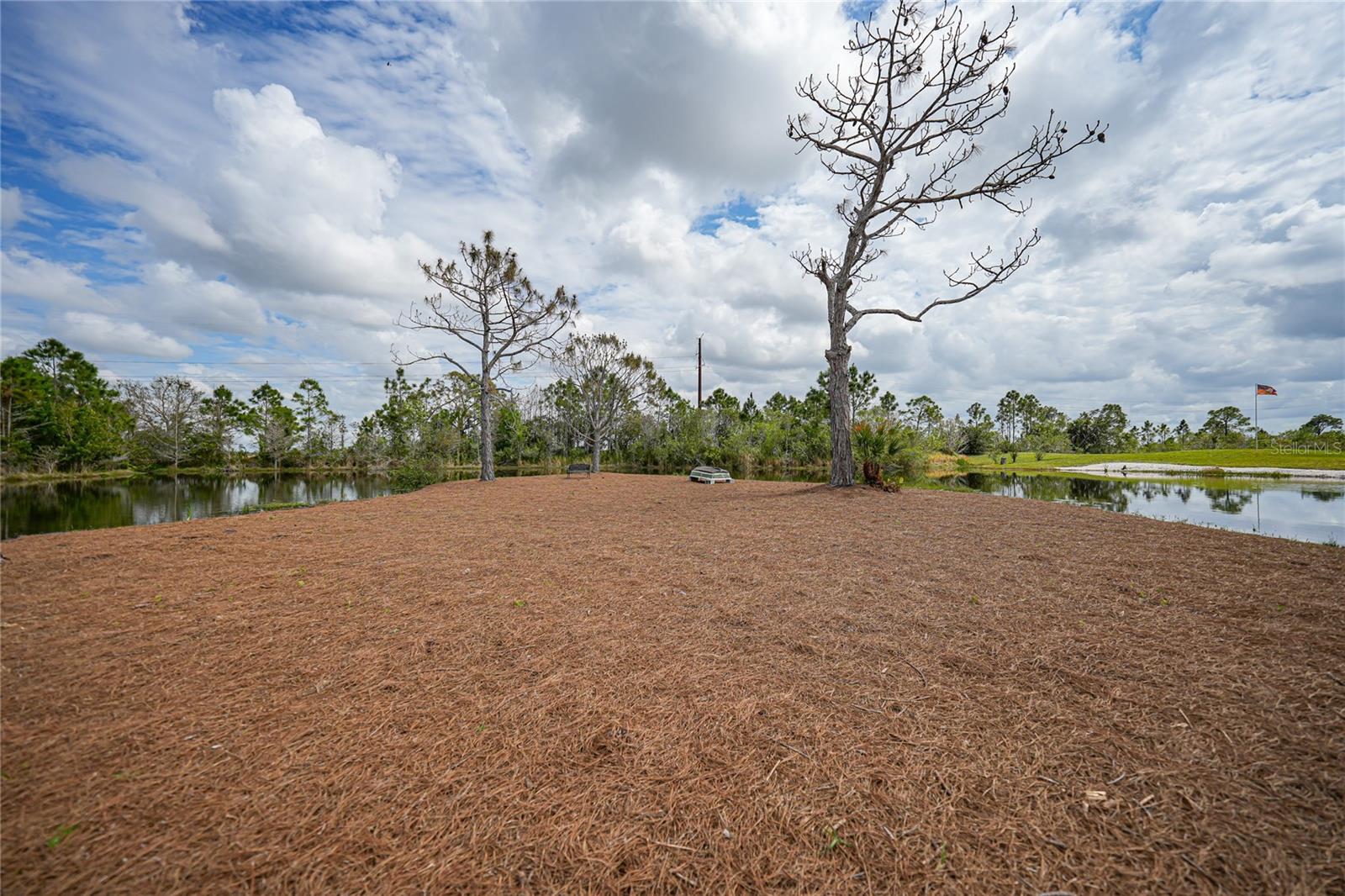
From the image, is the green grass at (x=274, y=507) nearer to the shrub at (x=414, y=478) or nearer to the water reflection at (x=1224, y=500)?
the shrub at (x=414, y=478)

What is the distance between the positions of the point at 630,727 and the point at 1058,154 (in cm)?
1558

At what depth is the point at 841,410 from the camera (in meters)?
13.2

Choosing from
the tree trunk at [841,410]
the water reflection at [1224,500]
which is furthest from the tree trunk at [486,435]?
the water reflection at [1224,500]

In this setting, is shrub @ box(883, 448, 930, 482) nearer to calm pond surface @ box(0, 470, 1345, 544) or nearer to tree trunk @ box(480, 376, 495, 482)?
calm pond surface @ box(0, 470, 1345, 544)

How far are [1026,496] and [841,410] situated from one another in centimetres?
1059

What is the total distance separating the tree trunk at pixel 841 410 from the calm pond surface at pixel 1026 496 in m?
6.38

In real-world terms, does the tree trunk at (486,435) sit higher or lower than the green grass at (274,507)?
higher

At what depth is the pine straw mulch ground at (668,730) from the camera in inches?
76.0

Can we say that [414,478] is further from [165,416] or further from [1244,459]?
[1244,459]

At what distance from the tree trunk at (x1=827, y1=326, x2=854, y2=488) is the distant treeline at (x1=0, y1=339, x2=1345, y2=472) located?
17.2m

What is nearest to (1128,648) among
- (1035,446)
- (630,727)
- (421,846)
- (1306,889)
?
(1306,889)

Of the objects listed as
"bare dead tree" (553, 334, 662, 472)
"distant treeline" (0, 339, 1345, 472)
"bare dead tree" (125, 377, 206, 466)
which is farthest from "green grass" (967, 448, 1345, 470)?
"bare dead tree" (125, 377, 206, 466)

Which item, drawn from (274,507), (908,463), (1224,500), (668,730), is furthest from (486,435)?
(908,463)

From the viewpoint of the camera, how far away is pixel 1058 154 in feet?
37.9
